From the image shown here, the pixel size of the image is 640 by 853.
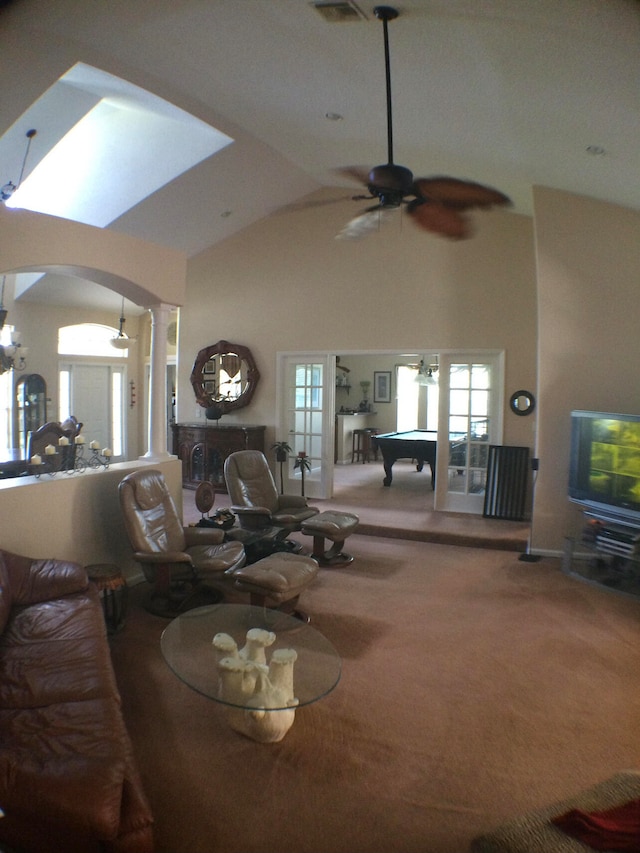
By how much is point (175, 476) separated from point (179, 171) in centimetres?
318

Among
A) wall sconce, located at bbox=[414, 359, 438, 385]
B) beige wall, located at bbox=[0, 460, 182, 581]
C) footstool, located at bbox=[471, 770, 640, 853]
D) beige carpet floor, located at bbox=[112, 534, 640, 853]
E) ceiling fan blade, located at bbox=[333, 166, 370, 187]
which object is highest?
ceiling fan blade, located at bbox=[333, 166, 370, 187]

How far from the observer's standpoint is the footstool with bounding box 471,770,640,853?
6.18 feet

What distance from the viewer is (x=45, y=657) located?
2.55m

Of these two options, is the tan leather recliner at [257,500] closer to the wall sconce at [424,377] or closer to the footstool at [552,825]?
the footstool at [552,825]

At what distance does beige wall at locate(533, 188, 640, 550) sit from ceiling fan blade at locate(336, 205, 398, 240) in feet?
8.15

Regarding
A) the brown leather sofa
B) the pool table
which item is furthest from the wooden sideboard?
the brown leather sofa

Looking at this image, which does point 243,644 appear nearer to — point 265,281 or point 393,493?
point 393,493

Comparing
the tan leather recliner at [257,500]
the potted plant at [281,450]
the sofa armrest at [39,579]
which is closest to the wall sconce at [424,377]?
the potted plant at [281,450]

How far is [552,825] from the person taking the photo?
6.48 feet

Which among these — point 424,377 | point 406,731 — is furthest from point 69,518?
point 424,377

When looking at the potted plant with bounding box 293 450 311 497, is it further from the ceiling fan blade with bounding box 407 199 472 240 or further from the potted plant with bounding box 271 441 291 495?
the ceiling fan blade with bounding box 407 199 472 240

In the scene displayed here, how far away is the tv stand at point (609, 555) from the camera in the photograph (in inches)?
178

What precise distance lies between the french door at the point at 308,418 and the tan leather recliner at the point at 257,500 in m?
1.63

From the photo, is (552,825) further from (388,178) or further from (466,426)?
(466,426)
